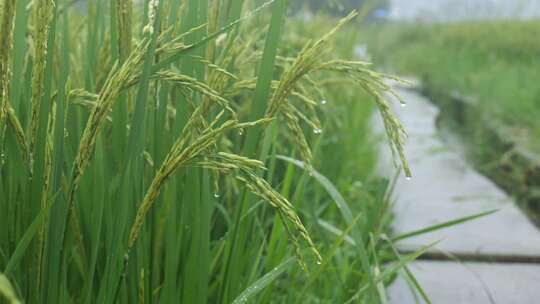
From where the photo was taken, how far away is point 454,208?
307cm

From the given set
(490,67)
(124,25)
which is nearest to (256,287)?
(124,25)

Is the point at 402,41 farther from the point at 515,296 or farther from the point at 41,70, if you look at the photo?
the point at 41,70

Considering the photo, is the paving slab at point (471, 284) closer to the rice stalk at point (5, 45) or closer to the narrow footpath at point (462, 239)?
the narrow footpath at point (462, 239)

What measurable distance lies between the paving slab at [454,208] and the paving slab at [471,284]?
9 centimetres

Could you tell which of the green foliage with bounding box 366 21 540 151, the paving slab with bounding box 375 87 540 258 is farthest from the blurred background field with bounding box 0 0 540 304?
the green foliage with bounding box 366 21 540 151

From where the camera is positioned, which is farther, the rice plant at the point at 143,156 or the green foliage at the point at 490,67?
the green foliage at the point at 490,67

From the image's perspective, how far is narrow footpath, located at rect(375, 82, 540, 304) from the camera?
210cm

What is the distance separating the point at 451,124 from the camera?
6.96 meters

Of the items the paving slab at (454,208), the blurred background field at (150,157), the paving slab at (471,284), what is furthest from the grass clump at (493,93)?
the blurred background field at (150,157)

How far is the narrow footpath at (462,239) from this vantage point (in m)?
2.10

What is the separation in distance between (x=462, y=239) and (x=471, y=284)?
455 mm

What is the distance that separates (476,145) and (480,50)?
4.05 metres

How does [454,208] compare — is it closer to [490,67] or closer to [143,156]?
[143,156]

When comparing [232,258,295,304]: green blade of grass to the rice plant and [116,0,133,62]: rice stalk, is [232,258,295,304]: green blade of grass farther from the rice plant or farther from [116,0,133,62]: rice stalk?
[116,0,133,62]: rice stalk
